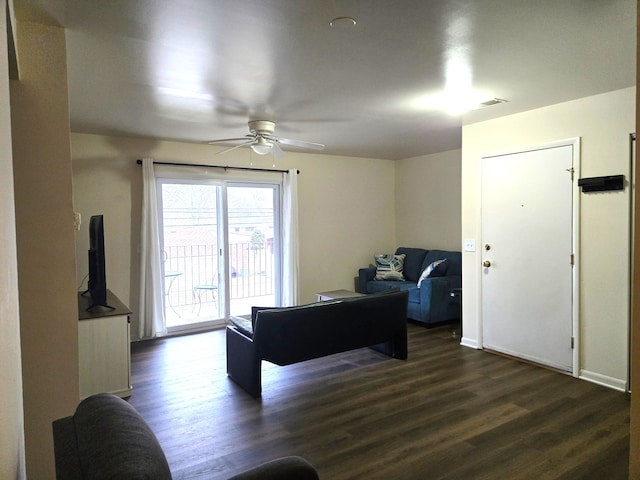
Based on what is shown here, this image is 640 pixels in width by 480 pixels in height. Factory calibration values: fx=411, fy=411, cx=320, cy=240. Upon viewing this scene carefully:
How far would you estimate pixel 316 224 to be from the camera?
256 inches

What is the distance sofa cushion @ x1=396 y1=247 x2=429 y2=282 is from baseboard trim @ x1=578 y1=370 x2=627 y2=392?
286 centimetres

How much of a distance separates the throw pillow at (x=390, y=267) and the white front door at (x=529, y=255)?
197 cm

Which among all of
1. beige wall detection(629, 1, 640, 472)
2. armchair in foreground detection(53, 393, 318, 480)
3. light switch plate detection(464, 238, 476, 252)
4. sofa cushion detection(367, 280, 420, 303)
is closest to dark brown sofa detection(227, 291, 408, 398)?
light switch plate detection(464, 238, 476, 252)

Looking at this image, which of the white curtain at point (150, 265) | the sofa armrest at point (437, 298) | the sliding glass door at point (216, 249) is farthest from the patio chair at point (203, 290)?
the sofa armrest at point (437, 298)

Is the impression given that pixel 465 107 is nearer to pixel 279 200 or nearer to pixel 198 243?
pixel 279 200

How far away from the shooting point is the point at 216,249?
18.8 ft

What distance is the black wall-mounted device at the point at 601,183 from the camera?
3.32 metres

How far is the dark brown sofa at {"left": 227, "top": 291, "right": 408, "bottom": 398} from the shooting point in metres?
3.30

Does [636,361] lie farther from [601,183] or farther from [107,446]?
[601,183]

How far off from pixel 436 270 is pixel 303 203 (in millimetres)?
2224

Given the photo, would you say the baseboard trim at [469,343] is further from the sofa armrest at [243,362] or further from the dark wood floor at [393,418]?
the sofa armrest at [243,362]

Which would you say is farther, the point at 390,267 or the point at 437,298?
the point at 390,267

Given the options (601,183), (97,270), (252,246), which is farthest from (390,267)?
(97,270)

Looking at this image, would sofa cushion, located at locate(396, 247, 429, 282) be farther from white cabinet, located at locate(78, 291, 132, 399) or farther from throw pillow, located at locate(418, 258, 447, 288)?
white cabinet, located at locate(78, 291, 132, 399)
